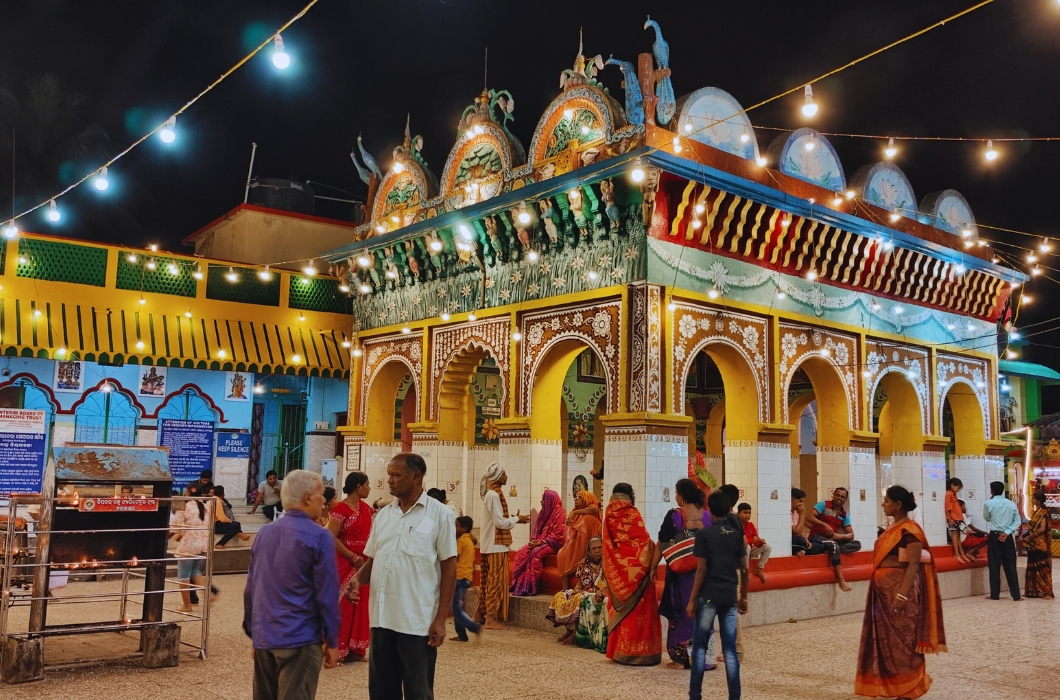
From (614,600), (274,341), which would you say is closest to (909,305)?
(614,600)

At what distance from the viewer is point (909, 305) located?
1666cm

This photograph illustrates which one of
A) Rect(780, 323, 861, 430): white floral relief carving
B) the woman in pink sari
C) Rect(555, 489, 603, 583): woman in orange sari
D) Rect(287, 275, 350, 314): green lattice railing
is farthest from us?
Rect(287, 275, 350, 314): green lattice railing

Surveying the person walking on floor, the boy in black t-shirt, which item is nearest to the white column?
the person walking on floor

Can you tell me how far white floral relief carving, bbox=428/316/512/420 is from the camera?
14.6 meters

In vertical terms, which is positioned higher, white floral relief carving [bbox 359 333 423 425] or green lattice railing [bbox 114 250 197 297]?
green lattice railing [bbox 114 250 197 297]

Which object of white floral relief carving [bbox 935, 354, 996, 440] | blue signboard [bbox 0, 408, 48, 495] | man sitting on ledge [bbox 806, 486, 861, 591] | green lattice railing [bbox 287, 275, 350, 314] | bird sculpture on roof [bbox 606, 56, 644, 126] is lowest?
man sitting on ledge [bbox 806, 486, 861, 591]

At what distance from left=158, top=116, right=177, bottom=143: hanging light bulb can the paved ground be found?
559 centimetres

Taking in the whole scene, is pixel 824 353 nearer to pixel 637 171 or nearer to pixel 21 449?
pixel 637 171

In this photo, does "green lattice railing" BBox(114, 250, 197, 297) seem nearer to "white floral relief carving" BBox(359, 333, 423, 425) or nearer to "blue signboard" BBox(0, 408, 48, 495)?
"blue signboard" BBox(0, 408, 48, 495)

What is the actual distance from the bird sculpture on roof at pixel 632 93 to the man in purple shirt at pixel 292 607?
9.24 meters

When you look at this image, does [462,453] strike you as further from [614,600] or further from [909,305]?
[909,305]

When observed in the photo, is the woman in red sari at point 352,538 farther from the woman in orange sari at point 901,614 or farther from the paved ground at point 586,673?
the woman in orange sari at point 901,614

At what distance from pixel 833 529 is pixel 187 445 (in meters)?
12.1

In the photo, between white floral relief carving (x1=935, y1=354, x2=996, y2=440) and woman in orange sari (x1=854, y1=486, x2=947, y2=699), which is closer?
woman in orange sari (x1=854, y1=486, x2=947, y2=699)
